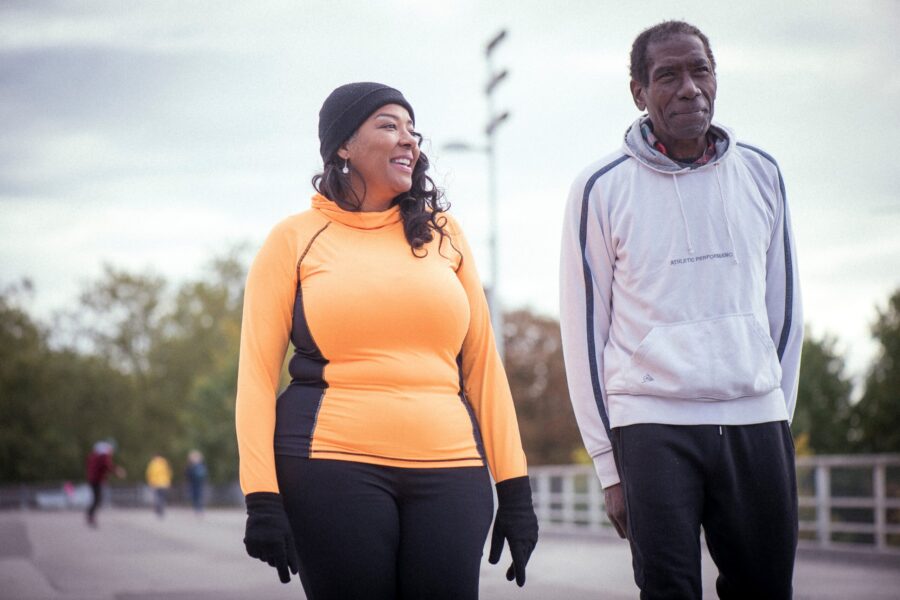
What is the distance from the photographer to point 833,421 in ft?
121

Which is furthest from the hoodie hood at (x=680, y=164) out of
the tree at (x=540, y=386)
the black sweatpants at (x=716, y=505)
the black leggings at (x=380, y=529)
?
the tree at (x=540, y=386)

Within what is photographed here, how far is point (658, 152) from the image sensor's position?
12.7ft

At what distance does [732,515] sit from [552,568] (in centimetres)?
986

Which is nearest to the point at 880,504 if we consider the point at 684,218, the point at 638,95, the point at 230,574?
the point at 230,574

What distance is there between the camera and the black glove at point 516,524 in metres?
3.71

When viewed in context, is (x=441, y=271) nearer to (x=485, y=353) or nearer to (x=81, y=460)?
(x=485, y=353)

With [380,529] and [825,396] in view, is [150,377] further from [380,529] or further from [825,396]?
[380,529]

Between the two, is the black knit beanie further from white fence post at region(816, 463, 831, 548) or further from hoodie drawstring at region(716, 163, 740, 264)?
white fence post at region(816, 463, 831, 548)

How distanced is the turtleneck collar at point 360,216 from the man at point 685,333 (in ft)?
1.73

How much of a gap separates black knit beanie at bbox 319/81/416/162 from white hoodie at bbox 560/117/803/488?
636 millimetres

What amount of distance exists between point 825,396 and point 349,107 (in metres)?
35.1

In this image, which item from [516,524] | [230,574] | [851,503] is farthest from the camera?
[851,503]

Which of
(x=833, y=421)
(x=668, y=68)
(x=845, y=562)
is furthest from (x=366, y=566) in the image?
(x=833, y=421)

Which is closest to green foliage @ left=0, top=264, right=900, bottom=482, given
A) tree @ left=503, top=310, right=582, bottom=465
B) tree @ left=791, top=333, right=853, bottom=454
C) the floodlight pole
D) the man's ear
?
tree @ left=503, top=310, right=582, bottom=465
